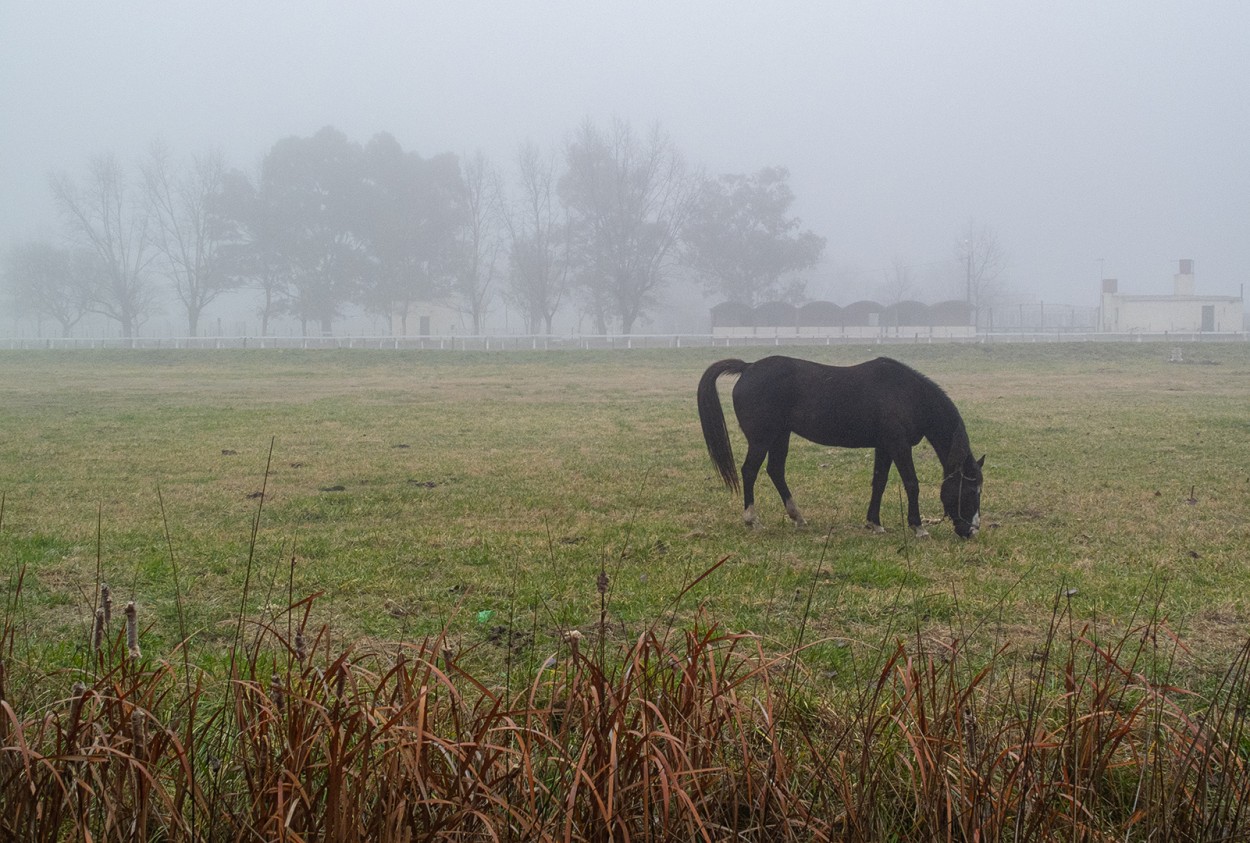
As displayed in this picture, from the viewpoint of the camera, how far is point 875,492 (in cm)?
853

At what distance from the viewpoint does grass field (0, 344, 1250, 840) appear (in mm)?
2762

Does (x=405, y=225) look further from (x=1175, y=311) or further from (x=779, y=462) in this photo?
(x=779, y=462)

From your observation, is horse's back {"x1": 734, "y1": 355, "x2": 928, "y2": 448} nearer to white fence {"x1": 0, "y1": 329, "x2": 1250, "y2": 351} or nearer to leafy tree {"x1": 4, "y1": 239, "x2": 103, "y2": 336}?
white fence {"x1": 0, "y1": 329, "x2": 1250, "y2": 351}

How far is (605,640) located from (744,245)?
63.5m

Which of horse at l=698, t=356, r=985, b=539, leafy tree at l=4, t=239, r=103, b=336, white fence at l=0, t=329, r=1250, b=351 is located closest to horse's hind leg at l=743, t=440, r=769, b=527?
horse at l=698, t=356, r=985, b=539

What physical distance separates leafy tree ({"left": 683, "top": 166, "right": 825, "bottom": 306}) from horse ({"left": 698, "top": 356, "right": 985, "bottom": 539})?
57.2 m

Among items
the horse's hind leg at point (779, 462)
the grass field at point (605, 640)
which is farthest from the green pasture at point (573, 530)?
the horse's hind leg at point (779, 462)

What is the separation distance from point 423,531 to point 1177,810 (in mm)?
6154

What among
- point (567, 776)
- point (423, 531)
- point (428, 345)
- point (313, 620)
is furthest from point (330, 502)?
point (428, 345)

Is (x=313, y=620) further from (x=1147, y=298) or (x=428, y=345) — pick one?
(x=1147, y=298)

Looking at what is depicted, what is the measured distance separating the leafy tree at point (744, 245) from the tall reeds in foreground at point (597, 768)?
2492 inches

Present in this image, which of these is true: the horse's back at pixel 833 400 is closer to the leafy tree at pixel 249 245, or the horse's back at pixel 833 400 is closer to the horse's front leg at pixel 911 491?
the horse's front leg at pixel 911 491

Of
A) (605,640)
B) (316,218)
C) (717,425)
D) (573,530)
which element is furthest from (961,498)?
(316,218)

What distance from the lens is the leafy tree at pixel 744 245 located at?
6581cm
